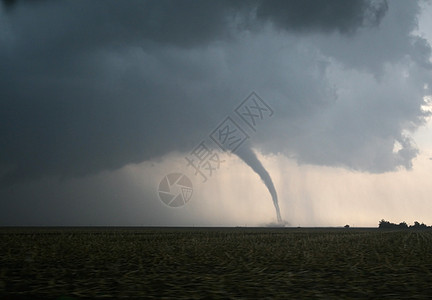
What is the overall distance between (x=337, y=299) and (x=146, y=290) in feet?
12.6

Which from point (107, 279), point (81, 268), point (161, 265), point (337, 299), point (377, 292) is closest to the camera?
point (337, 299)

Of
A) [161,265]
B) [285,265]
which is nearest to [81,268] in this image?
[161,265]

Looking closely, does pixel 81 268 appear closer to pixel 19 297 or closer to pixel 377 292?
pixel 19 297

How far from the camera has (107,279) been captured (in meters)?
9.53

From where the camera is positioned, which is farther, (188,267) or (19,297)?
(188,267)

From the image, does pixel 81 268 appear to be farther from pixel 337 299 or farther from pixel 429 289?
pixel 429 289

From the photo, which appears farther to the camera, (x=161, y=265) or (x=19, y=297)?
(x=161, y=265)

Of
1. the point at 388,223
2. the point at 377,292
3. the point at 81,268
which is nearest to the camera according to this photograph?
the point at 377,292

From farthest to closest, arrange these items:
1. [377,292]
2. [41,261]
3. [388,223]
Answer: [388,223] → [41,261] → [377,292]

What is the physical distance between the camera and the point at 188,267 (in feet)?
40.4

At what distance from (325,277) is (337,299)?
3066 millimetres

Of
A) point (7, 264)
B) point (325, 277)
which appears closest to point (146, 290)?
point (325, 277)

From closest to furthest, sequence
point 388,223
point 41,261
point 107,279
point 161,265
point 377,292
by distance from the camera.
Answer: point 377,292, point 107,279, point 161,265, point 41,261, point 388,223

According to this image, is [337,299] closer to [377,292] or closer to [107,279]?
[377,292]
